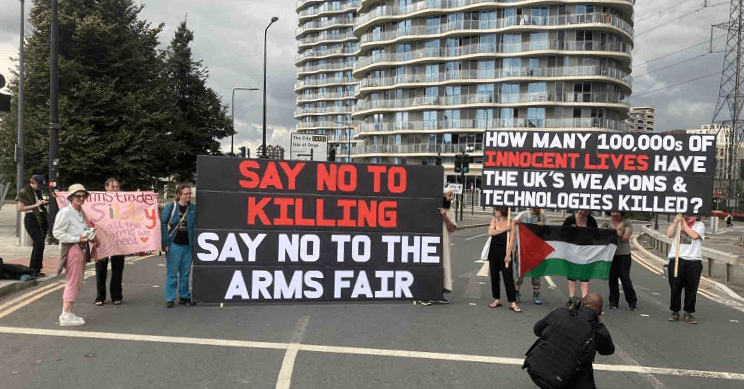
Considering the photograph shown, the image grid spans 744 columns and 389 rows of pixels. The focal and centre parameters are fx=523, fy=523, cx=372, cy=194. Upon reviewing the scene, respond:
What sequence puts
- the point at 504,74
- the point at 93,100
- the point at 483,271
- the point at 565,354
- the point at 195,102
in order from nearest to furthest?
the point at 565,354 → the point at 483,271 → the point at 93,100 → the point at 195,102 → the point at 504,74

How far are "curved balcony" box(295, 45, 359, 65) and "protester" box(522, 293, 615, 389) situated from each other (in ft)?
281

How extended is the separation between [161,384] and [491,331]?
4019mm

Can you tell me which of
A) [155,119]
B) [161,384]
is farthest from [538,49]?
[161,384]

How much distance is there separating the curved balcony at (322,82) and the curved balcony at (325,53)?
3796mm

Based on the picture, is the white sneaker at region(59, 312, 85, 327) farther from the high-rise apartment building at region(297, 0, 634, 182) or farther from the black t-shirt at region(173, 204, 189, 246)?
the high-rise apartment building at region(297, 0, 634, 182)

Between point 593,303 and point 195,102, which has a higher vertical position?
point 195,102

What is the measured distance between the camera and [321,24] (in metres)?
91.1

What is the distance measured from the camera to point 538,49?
177 ft

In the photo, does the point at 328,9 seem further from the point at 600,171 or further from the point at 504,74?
the point at 600,171

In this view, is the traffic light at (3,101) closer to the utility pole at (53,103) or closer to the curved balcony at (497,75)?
the utility pole at (53,103)

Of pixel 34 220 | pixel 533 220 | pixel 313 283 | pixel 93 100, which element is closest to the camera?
pixel 313 283

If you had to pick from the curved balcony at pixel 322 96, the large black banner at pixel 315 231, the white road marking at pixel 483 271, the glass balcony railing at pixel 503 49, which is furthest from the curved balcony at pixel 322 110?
the large black banner at pixel 315 231

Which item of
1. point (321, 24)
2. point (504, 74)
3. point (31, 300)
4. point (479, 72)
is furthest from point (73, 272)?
point (321, 24)

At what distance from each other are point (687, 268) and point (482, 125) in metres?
50.0
